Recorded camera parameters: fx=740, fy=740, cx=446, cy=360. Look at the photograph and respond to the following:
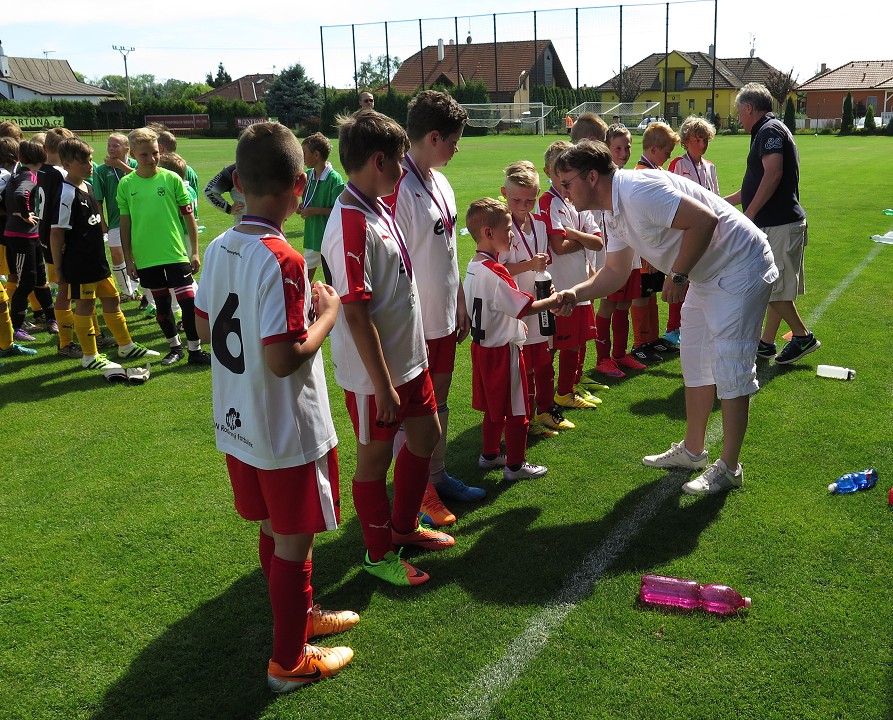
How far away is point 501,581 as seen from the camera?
141 inches

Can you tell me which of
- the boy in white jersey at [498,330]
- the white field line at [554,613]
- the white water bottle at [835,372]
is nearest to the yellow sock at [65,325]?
the boy in white jersey at [498,330]

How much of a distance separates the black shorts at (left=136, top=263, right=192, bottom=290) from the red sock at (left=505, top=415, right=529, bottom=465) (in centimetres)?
409

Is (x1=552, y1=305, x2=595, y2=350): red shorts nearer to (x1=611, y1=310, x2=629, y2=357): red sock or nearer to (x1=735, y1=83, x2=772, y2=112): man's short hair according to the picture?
(x1=611, y1=310, x2=629, y2=357): red sock

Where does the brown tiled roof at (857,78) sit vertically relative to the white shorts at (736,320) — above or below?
above

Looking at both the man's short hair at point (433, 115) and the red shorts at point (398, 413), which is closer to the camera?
the red shorts at point (398, 413)

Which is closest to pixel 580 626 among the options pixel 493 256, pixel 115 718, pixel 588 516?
pixel 588 516

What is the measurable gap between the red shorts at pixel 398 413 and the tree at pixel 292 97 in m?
63.6

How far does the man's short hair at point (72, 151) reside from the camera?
6648 mm

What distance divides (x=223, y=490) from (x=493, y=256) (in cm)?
223

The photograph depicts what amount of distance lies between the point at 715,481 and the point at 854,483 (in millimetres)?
789

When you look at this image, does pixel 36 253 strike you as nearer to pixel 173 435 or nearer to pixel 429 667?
pixel 173 435

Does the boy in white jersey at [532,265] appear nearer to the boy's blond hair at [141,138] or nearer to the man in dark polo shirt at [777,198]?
the man in dark polo shirt at [777,198]

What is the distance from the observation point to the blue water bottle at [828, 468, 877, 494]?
168 inches

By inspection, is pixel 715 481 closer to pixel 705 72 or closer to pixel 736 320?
pixel 736 320
